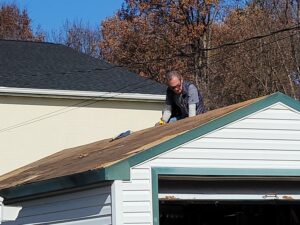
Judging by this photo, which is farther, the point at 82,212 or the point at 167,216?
the point at 167,216

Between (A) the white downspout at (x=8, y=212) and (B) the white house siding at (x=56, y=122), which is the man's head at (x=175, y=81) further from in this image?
(B) the white house siding at (x=56, y=122)

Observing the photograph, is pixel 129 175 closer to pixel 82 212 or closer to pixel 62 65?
pixel 82 212

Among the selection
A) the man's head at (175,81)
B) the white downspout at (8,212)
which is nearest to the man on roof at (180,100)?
the man's head at (175,81)

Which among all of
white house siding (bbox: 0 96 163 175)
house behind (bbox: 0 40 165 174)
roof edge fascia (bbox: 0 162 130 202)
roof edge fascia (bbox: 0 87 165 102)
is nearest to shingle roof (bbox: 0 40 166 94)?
house behind (bbox: 0 40 165 174)

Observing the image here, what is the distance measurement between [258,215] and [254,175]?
3.20 meters

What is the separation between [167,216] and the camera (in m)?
11.5

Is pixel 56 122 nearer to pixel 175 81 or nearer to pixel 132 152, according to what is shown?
pixel 175 81

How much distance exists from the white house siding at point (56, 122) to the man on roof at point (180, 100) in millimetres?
8059

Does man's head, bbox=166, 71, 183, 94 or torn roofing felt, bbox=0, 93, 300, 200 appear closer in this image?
torn roofing felt, bbox=0, 93, 300, 200

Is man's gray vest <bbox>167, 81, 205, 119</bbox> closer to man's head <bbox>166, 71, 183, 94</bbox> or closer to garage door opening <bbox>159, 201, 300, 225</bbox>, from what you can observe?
man's head <bbox>166, 71, 183, 94</bbox>

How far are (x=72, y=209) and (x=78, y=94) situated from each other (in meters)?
10.8

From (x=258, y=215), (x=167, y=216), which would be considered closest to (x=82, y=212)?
(x=167, y=216)

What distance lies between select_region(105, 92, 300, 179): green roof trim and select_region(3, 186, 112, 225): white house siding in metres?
0.48

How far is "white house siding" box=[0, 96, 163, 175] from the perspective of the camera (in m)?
18.7
